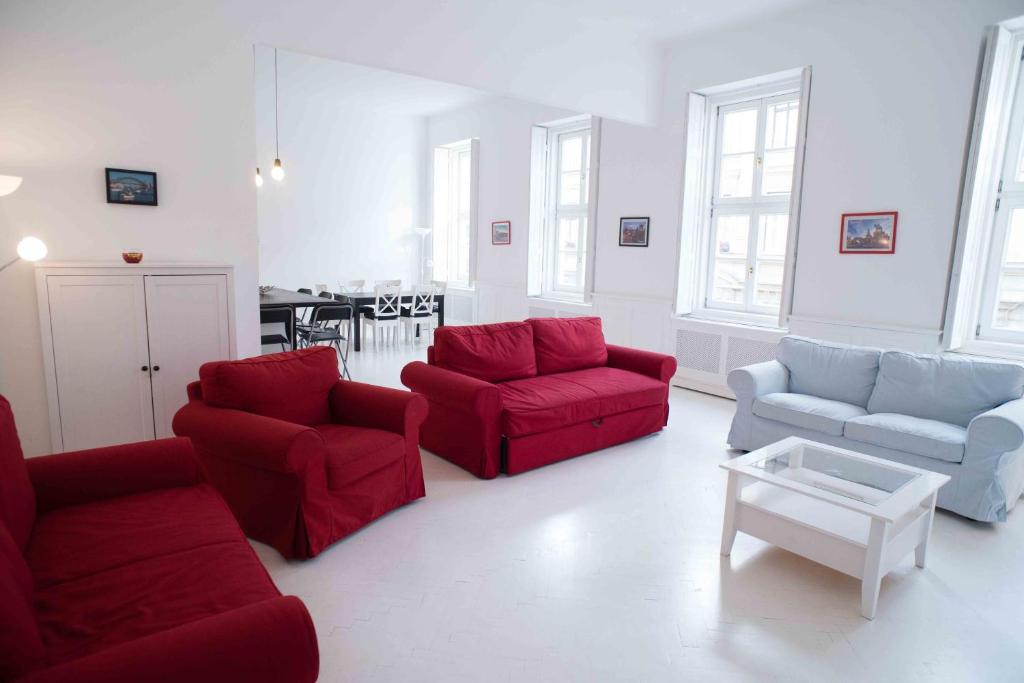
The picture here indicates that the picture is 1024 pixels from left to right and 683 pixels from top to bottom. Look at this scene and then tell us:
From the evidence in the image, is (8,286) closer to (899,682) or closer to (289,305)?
(289,305)

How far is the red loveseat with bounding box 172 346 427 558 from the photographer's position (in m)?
2.47

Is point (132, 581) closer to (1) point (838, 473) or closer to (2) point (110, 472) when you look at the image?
(2) point (110, 472)

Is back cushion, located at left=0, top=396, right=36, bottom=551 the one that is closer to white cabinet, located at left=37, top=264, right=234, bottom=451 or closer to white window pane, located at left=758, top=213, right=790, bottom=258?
white cabinet, located at left=37, top=264, right=234, bottom=451

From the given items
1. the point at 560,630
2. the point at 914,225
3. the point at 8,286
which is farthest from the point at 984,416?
the point at 8,286

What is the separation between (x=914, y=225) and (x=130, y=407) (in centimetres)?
550

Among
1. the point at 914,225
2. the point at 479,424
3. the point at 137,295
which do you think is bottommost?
the point at 479,424

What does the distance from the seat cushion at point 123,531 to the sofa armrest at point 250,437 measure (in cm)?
28

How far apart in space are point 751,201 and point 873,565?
4120 millimetres

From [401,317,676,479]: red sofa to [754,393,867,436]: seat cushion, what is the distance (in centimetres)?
76

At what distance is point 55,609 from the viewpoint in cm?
146

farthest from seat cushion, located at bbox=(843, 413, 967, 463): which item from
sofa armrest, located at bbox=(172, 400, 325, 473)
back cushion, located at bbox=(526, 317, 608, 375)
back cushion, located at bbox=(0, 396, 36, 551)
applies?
back cushion, located at bbox=(0, 396, 36, 551)

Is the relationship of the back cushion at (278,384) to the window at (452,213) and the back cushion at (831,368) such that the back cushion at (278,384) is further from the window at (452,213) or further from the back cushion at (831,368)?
the window at (452,213)

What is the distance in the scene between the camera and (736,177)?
5.77 metres

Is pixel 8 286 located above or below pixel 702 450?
above
